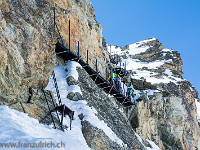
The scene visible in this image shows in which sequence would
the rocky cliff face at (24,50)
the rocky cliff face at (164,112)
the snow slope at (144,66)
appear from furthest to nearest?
1. the snow slope at (144,66)
2. the rocky cliff face at (164,112)
3. the rocky cliff face at (24,50)

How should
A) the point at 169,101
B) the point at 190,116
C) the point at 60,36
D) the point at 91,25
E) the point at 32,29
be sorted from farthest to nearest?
the point at 190,116, the point at 169,101, the point at 91,25, the point at 60,36, the point at 32,29

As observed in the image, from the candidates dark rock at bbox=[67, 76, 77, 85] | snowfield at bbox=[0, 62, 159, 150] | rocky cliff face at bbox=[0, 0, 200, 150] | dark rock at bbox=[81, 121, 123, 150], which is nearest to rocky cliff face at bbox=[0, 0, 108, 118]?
rocky cliff face at bbox=[0, 0, 200, 150]

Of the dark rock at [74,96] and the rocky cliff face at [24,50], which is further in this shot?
the dark rock at [74,96]

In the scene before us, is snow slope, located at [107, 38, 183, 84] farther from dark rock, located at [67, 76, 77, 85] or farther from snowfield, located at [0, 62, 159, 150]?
snowfield, located at [0, 62, 159, 150]

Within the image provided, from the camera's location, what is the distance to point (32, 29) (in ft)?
41.9

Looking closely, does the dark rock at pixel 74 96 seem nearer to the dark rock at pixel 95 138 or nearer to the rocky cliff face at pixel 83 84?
the rocky cliff face at pixel 83 84

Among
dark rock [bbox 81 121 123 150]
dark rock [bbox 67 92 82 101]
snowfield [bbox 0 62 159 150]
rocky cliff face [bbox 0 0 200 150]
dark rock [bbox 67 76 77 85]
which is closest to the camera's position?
snowfield [bbox 0 62 159 150]

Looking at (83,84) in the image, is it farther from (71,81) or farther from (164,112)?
(164,112)

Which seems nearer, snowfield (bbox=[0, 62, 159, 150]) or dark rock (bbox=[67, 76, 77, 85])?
snowfield (bbox=[0, 62, 159, 150])

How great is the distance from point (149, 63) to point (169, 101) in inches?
883

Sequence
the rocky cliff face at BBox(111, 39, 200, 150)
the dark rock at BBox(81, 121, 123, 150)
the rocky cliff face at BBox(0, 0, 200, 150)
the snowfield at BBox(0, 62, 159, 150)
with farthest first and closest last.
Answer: the rocky cliff face at BBox(111, 39, 200, 150) → the dark rock at BBox(81, 121, 123, 150) → the rocky cliff face at BBox(0, 0, 200, 150) → the snowfield at BBox(0, 62, 159, 150)

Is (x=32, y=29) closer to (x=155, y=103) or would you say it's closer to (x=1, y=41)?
(x=1, y=41)

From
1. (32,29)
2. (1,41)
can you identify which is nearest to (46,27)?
(32,29)

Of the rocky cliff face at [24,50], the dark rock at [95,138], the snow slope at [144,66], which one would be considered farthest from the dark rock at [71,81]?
the snow slope at [144,66]
